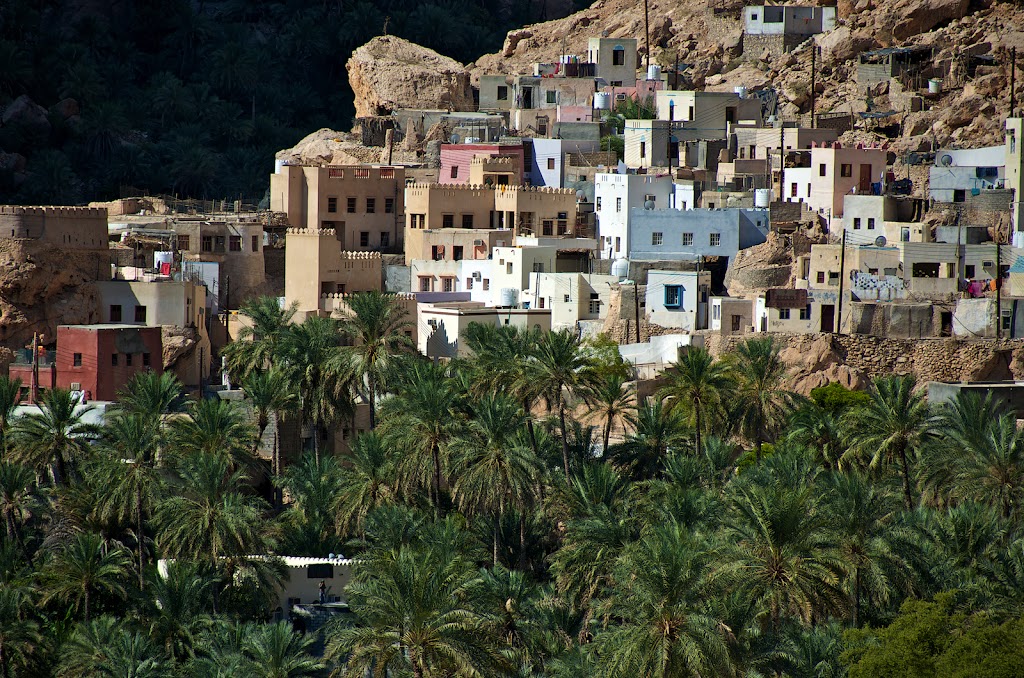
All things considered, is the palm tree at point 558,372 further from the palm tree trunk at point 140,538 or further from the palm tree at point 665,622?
the palm tree at point 665,622

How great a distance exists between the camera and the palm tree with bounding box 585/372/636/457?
4500cm

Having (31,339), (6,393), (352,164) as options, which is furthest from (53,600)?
(352,164)

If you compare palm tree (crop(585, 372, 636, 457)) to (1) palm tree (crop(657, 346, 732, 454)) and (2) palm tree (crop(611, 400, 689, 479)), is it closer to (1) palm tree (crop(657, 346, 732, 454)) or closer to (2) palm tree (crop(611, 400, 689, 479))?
(2) palm tree (crop(611, 400, 689, 479))

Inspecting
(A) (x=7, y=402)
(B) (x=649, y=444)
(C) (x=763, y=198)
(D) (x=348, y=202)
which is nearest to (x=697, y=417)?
(B) (x=649, y=444)

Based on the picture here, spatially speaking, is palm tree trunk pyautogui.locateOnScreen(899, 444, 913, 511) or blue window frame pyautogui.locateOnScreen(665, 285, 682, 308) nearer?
palm tree trunk pyautogui.locateOnScreen(899, 444, 913, 511)

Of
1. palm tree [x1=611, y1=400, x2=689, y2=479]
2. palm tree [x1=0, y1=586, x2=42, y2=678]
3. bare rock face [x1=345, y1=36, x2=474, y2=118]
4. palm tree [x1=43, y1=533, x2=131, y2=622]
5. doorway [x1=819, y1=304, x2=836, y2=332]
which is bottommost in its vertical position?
palm tree [x1=0, y1=586, x2=42, y2=678]

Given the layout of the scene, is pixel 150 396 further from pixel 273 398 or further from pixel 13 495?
pixel 13 495

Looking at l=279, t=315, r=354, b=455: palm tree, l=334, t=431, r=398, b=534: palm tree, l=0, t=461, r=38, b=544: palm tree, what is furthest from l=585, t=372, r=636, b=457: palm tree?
l=0, t=461, r=38, b=544: palm tree

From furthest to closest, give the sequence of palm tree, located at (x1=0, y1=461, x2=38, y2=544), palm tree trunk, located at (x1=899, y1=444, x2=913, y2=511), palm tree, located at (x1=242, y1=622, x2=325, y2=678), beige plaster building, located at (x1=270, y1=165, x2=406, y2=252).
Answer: beige plaster building, located at (x1=270, y1=165, x2=406, y2=252)
palm tree, located at (x1=0, y1=461, x2=38, y2=544)
palm tree trunk, located at (x1=899, y1=444, x2=913, y2=511)
palm tree, located at (x1=242, y1=622, x2=325, y2=678)

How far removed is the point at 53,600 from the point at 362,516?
6.94m

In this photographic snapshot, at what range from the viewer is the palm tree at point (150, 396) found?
147 ft

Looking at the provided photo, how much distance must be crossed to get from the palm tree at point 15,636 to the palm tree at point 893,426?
17368 millimetres

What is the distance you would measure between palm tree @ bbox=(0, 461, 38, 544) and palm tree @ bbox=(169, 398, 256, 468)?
3.56m

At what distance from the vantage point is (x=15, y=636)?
120 feet
